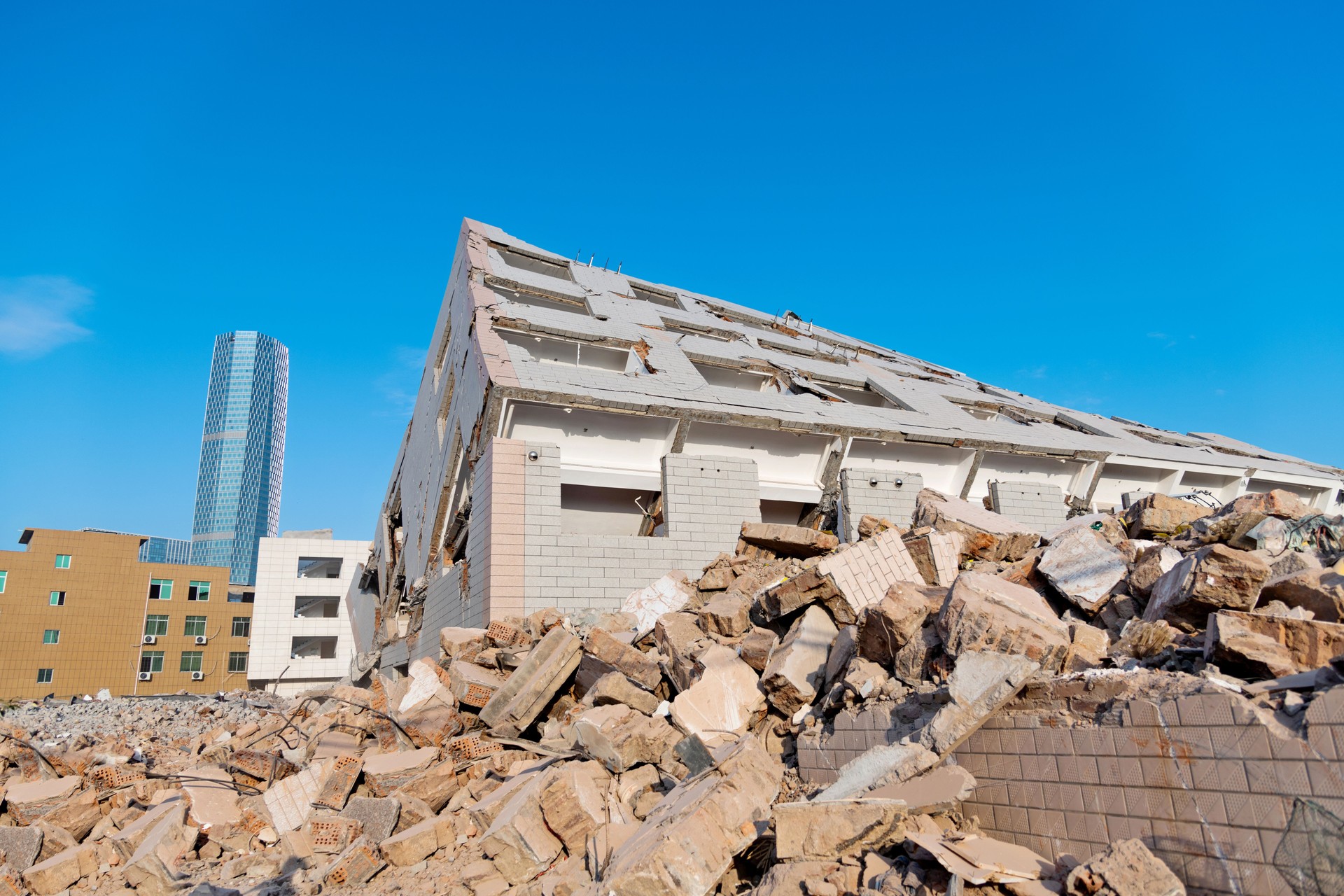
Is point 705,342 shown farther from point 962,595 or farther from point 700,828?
point 700,828

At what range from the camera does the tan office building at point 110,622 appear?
1464 inches

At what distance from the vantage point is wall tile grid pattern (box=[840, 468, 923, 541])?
515 inches

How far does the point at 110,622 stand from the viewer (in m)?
39.0

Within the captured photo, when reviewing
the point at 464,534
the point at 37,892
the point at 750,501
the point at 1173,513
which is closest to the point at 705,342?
the point at 750,501

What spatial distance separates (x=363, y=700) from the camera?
29.0 ft

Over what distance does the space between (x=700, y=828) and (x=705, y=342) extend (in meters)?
13.1

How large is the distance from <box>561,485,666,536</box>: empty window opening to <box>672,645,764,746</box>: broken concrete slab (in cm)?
608

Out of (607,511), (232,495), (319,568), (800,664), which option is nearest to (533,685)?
(800,664)

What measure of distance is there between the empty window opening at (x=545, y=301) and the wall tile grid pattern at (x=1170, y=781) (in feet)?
43.2

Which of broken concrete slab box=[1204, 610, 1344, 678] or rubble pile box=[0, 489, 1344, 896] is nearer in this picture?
broken concrete slab box=[1204, 610, 1344, 678]

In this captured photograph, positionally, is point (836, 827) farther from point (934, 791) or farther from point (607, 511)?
point (607, 511)

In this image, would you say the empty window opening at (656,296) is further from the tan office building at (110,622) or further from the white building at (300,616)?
the tan office building at (110,622)

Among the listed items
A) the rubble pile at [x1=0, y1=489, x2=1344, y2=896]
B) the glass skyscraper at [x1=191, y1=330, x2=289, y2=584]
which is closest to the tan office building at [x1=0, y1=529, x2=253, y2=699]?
the rubble pile at [x1=0, y1=489, x2=1344, y2=896]

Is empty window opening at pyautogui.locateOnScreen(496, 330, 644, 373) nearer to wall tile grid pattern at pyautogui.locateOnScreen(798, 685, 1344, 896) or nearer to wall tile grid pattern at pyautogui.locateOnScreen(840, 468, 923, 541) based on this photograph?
wall tile grid pattern at pyautogui.locateOnScreen(840, 468, 923, 541)
